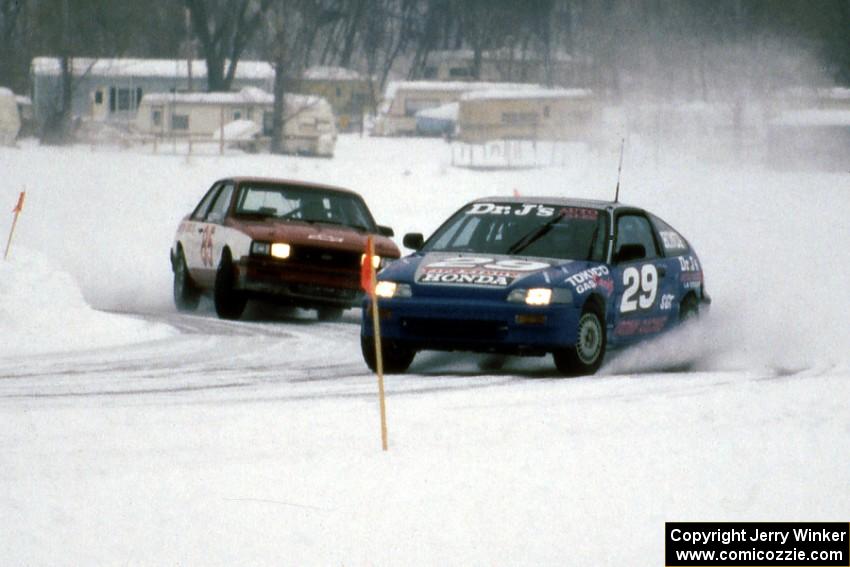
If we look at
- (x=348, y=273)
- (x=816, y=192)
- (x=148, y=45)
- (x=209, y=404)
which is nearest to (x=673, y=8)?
(x=148, y=45)

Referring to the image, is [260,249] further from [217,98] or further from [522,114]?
[522,114]

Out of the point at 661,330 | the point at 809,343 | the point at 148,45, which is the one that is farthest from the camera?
the point at 148,45

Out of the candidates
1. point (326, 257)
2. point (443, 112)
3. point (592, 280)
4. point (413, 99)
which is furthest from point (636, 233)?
point (413, 99)

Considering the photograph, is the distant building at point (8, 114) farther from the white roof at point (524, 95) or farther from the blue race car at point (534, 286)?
the blue race car at point (534, 286)

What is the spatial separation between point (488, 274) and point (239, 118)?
246 feet

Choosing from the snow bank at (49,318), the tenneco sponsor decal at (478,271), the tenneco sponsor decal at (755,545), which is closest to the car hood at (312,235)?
the snow bank at (49,318)

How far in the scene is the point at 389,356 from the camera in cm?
1245

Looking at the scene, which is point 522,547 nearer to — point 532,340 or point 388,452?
point 388,452

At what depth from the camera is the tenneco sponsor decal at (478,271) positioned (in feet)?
39.3

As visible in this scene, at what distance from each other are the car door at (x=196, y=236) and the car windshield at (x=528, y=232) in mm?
5158

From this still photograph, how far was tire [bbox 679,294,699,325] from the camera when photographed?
14.1m

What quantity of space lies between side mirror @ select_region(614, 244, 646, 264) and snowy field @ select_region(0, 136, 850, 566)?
82 centimetres

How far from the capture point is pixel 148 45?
115 meters

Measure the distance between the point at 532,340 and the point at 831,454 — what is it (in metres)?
3.28
